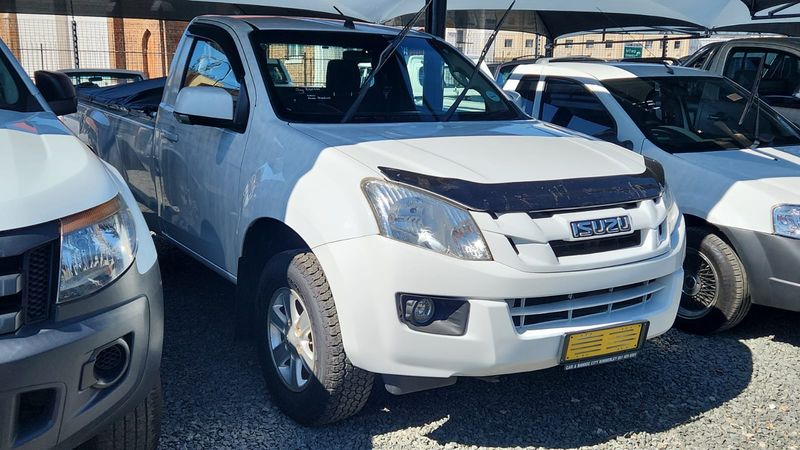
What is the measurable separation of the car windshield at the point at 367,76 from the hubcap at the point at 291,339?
0.93m

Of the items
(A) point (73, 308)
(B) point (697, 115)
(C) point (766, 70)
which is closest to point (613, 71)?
(B) point (697, 115)

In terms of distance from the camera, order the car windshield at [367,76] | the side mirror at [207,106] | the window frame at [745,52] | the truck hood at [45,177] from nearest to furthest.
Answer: the truck hood at [45,177]
the side mirror at [207,106]
the car windshield at [367,76]
the window frame at [745,52]

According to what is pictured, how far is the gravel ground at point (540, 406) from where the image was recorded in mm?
3238

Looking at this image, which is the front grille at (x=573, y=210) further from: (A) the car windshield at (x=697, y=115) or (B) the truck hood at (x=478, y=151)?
(A) the car windshield at (x=697, y=115)

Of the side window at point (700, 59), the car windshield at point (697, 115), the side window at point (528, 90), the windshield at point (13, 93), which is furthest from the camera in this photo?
the side window at point (700, 59)

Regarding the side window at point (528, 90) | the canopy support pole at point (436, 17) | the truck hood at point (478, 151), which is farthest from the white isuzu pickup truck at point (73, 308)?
the canopy support pole at point (436, 17)

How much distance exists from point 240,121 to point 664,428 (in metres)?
2.48

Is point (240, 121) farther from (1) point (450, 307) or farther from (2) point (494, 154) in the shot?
(1) point (450, 307)

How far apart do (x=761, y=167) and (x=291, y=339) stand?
3118 millimetres

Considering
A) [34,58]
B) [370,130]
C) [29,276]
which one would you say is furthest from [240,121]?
[34,58]

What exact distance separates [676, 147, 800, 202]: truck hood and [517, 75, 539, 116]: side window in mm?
1720

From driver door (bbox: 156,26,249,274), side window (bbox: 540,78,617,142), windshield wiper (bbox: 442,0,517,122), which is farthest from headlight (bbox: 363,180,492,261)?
side window (bbox: 540,78,617,142)

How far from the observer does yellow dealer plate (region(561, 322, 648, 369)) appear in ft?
9.45

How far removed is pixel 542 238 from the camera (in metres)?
2.80
